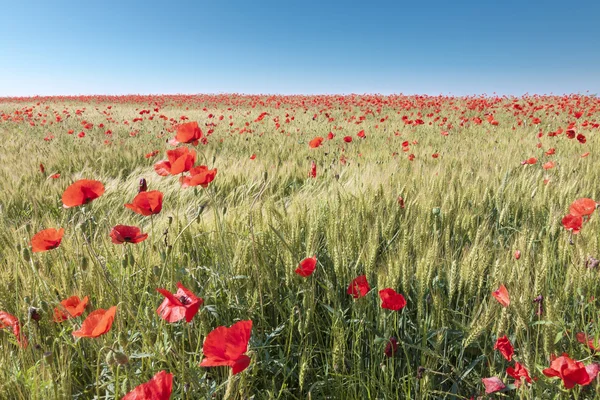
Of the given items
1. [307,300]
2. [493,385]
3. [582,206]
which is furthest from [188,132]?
[582,206]

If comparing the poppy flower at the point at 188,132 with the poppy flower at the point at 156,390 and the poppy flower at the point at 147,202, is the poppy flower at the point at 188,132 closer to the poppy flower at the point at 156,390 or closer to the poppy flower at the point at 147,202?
the poppy flower at the point at 147,202

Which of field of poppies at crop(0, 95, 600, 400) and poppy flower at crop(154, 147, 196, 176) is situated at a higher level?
poppy flower at crop(154, 147, 196, 176)

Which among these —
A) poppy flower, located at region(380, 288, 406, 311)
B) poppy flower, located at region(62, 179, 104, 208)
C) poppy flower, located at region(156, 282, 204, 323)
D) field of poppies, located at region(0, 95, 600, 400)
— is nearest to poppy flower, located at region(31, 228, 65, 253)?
field of poppies, located at region(0, 95, 600, 400)

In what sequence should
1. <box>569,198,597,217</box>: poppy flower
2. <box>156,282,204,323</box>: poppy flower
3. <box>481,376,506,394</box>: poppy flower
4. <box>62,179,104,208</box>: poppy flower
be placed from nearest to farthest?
<box>156,282,204,323</box>: poppy flower → <box>481,376,506,394</box>: poppy flower → <box>62,179,104,208</box>: poppy flower → <box>569,198,597,217</box>: poppy flower

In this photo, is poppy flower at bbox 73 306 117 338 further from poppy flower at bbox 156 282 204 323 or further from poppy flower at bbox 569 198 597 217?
poppy flower at bbox 569 198 597 217

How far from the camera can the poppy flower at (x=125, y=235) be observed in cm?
103

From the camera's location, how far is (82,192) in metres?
1.14

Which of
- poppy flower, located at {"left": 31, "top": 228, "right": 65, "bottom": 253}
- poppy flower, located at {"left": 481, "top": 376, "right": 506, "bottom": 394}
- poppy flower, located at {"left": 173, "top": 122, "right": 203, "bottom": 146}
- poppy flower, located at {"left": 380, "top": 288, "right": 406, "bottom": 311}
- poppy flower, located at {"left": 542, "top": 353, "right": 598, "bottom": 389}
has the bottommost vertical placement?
poppy flower, located at {"left": 481, "top": 376, "right": 506, "bottom": 394}

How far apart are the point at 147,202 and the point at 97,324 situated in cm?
39

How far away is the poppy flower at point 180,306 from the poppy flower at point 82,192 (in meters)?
0.49

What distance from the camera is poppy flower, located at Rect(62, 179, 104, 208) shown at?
44.3 inches

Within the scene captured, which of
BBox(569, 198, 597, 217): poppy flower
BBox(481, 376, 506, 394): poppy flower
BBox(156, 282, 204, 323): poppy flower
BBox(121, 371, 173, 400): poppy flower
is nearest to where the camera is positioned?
BBox(121, 371, 173, 400): poppy flower

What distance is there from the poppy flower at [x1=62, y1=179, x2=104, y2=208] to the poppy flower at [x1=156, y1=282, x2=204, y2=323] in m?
0.49

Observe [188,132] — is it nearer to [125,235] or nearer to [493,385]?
[125,235]
